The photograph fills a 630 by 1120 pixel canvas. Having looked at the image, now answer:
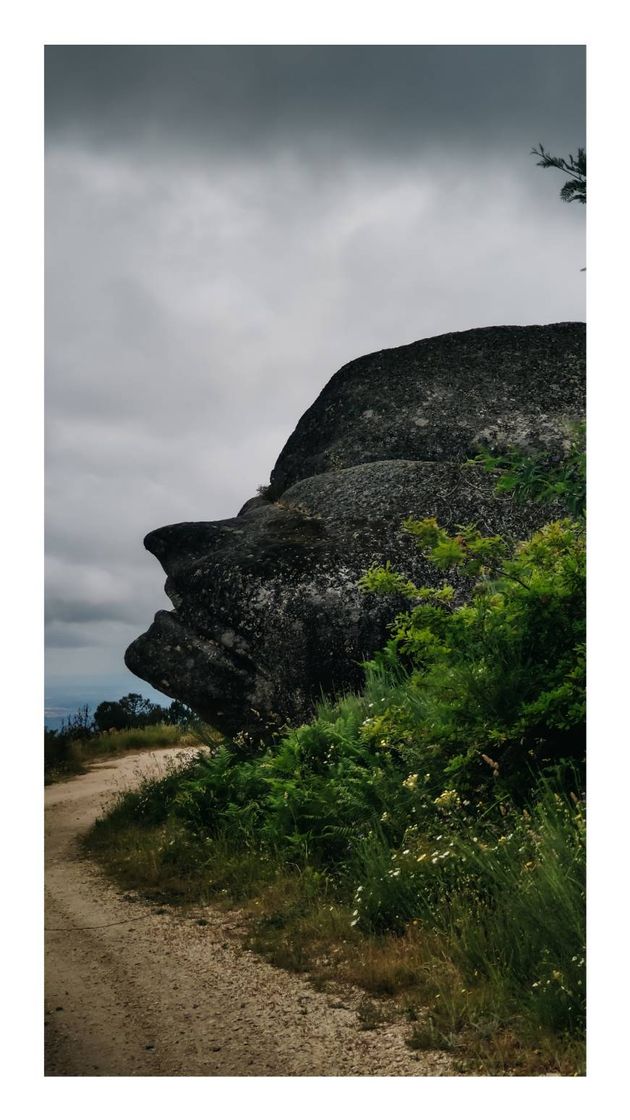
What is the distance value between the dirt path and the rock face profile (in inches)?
112

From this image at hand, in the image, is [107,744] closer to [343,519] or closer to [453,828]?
[343,519]

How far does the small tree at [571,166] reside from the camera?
15.5 feet

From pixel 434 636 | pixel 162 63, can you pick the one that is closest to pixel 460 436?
pixel 434 636

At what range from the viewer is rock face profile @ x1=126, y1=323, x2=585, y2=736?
8.55 meters

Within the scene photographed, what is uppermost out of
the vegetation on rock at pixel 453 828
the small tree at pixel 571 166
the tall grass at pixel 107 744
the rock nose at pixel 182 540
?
the small tree at pixel 571 166

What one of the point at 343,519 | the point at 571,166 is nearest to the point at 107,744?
the point at 343,519

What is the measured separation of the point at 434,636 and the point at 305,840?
206 cm

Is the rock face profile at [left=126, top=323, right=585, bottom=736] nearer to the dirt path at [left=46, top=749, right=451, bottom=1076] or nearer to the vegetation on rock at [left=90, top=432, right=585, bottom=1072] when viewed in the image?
the vegetation on rock at [left=90, top=432, right=585, bottom=1072]

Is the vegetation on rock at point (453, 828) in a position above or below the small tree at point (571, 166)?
below

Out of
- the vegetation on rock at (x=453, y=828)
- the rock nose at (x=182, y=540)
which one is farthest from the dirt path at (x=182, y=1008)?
the rock nose at (x=182, y=540)

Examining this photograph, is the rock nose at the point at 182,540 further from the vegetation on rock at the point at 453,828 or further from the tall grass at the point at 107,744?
the tall grass at the point at 107,744

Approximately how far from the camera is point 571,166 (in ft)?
15.7

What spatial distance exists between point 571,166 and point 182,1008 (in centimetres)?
534

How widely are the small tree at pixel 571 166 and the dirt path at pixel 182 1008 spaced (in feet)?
15.6
